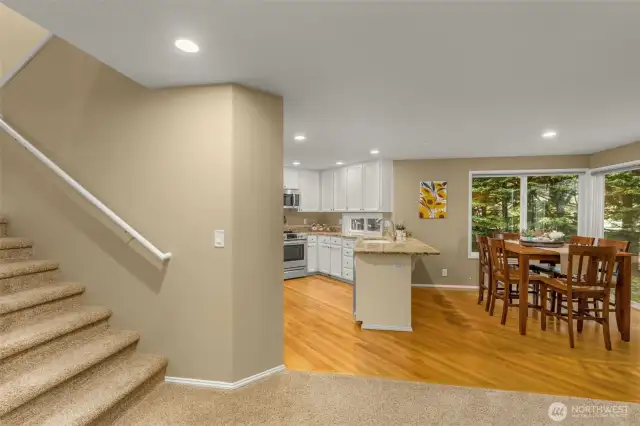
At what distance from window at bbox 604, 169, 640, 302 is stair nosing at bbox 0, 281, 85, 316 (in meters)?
6.58

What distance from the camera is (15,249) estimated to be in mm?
2506

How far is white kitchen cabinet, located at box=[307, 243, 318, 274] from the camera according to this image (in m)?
6.55

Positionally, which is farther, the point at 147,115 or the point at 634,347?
the point at 634,347

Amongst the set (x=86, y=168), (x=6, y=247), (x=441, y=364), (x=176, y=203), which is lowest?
(x=441, y=364)

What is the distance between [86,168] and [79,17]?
1302 millimetres

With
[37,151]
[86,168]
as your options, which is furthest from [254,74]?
[37,151]

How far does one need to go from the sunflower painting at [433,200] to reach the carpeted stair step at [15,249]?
5.18m

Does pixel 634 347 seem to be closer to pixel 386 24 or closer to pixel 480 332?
pixel 480 332

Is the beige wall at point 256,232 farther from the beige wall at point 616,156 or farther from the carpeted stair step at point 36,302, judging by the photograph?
the beige wall at point 616,156

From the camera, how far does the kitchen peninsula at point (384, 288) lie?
3.61 meters

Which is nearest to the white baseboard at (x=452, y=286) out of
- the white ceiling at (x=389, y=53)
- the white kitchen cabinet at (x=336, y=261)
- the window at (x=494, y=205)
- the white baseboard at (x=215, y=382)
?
the window at (x=494, y=205)

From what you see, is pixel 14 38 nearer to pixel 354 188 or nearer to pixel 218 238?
pixel 218 238

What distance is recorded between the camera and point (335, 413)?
211 cm

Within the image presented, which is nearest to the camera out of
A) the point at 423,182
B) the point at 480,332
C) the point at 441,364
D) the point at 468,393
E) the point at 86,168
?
the point at 468,393
